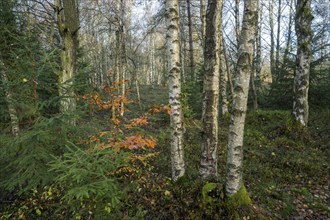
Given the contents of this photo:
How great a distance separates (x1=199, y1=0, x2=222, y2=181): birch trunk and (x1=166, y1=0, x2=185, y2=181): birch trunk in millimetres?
557

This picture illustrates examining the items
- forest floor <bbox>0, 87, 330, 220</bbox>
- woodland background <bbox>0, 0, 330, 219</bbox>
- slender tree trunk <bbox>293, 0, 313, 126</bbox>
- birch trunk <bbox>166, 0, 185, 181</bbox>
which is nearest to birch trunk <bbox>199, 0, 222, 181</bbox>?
woodland background <bbox>0, 0, 330, 219</bbox>

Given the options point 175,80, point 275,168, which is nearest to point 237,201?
point 175,80

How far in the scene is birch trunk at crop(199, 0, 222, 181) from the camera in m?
3.98

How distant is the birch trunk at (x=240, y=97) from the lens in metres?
3.46

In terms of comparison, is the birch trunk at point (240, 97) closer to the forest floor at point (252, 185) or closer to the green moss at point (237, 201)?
the green moss at point (237, 201)

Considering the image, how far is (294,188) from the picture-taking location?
5.12m

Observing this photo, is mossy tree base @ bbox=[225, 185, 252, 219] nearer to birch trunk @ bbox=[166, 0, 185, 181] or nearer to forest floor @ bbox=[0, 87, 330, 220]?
forest floor @ bbox=[0, 87, 330, 220]

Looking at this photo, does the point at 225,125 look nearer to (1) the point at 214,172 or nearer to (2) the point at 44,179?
(1) the point at 214,172

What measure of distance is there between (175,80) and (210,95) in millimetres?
820

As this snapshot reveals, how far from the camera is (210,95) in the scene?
4.12 m

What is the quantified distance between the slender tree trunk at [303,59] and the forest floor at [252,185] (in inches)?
22.9

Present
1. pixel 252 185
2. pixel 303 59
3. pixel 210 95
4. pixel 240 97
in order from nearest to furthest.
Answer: pixel 240 97, pixel 210 95, pixel 252 185, pixel 303 59

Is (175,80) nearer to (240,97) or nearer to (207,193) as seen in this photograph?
(240,97)

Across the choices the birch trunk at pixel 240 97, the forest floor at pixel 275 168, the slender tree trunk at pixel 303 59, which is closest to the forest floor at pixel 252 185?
the forest floor at pixel 275 168
